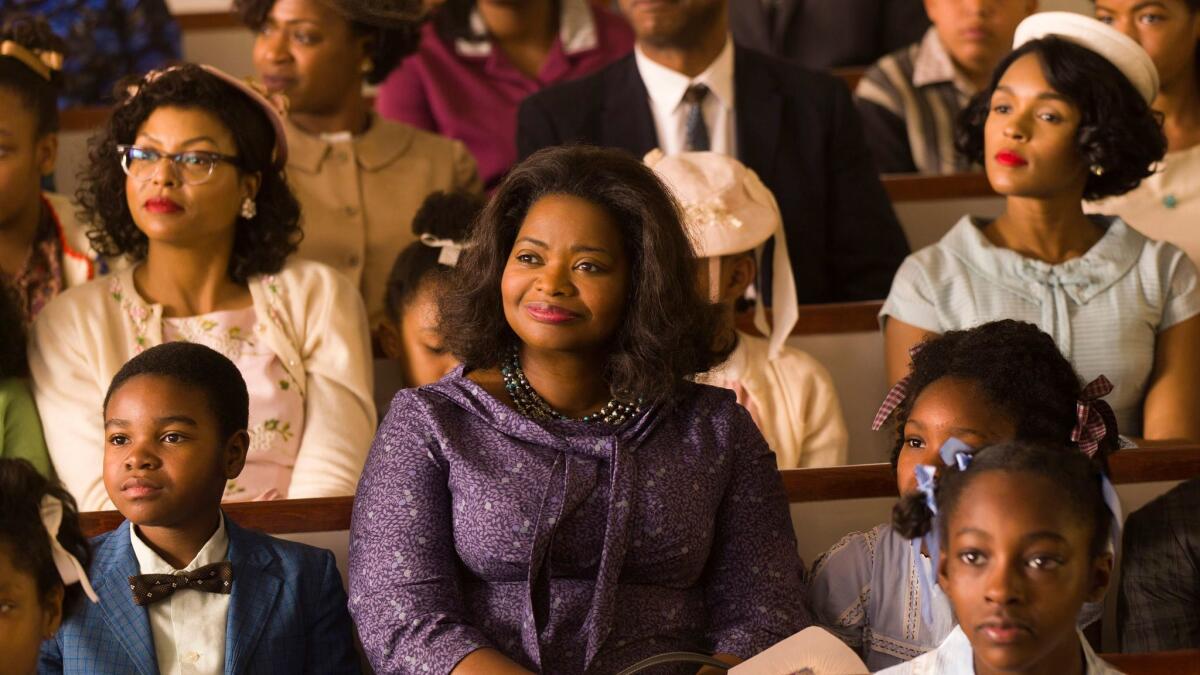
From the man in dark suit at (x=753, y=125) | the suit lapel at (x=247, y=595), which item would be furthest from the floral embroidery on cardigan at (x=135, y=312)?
the man in dark suit at (x=753, y=125)

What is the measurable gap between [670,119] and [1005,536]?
1770 mm

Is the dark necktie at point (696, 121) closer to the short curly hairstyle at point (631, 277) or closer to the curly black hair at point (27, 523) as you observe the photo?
the short curly hairstyle at point (631, 277)

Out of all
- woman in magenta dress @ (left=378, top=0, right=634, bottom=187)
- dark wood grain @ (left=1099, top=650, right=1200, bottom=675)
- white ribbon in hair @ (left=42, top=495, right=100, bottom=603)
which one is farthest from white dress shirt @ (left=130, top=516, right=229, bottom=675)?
woman in magenta dress @ (left=378, top=0, right=634, bottom=187)

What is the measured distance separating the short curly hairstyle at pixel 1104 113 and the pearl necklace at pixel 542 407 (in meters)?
1.04

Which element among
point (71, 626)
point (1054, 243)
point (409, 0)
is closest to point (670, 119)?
point (409, 0)

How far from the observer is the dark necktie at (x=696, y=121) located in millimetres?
3229

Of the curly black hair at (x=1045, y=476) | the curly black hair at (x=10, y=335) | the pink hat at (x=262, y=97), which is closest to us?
the curly black hair at (x=1045, y=476)

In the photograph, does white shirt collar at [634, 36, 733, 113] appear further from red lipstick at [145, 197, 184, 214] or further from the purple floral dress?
the purple floral dress

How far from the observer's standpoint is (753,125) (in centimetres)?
323

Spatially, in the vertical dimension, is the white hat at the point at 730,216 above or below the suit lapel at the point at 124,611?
above

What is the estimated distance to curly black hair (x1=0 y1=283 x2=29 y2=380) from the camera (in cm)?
249

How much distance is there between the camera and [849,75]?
3.97 meters

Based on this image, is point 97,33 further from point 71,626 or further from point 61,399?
point 71,626

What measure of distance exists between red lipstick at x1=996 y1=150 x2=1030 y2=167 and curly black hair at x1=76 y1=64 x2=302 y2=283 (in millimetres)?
1152
